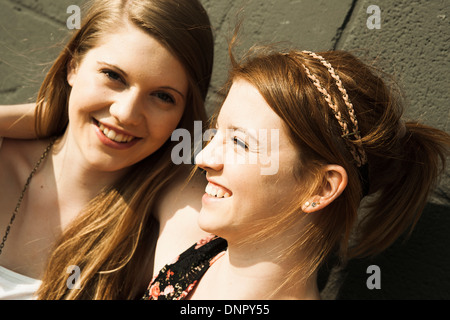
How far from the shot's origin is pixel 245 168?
54.5 inches

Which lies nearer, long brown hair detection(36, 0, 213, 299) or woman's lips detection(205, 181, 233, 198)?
woman's lips detection(205, 181, 233, 198)

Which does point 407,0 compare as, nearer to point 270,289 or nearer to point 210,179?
point 210,179

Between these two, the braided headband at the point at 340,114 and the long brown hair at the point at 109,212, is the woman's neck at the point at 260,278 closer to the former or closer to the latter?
the braided headband at the point at 340,114

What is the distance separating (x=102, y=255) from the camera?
192cm

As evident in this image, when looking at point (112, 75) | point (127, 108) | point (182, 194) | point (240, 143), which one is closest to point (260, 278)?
point (240, 143)

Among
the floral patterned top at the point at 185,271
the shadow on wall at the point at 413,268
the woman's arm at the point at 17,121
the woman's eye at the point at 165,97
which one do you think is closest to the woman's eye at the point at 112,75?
the woman's eye at the point at 165,97

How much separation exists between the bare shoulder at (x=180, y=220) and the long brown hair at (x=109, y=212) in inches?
3.5

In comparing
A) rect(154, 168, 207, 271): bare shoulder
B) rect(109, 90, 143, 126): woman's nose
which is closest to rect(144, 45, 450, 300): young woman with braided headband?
rect(154, 168, 207, 271): bare shoulder

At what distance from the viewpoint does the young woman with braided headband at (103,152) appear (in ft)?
5.51

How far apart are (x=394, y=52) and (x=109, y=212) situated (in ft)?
4.50

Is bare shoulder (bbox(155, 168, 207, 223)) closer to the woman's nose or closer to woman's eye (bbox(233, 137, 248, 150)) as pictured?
the woman's nose

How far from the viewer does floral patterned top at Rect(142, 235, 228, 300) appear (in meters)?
1.65

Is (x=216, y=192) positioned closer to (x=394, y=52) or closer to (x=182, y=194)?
(x=182, y=194)
